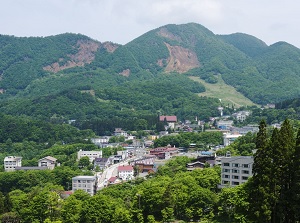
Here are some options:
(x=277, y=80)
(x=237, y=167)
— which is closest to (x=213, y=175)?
(x=237, y=167)

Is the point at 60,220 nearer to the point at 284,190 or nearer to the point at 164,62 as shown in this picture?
the point at 284,190

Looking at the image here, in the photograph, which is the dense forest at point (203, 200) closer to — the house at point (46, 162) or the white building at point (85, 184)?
the white building at point (85, 184)

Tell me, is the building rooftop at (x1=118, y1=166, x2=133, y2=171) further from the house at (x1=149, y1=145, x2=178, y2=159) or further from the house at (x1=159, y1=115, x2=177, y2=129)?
the house at (x1=159, y1=115, x2=177, y2=129)

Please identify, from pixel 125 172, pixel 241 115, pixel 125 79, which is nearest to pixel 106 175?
pixel 125 172

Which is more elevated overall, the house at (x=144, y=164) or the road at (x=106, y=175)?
the house at (x=144, y=164)

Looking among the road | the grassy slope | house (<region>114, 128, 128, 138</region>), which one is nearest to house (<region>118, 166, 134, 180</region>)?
the road

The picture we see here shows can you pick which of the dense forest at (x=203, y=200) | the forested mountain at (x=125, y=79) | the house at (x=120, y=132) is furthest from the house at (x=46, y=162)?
the forested mountain at (x=125, y=79)

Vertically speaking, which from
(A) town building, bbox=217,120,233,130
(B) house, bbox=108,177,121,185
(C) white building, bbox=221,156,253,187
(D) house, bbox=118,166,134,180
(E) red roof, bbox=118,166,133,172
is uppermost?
(A) town building, bbox=217,120,233,130
